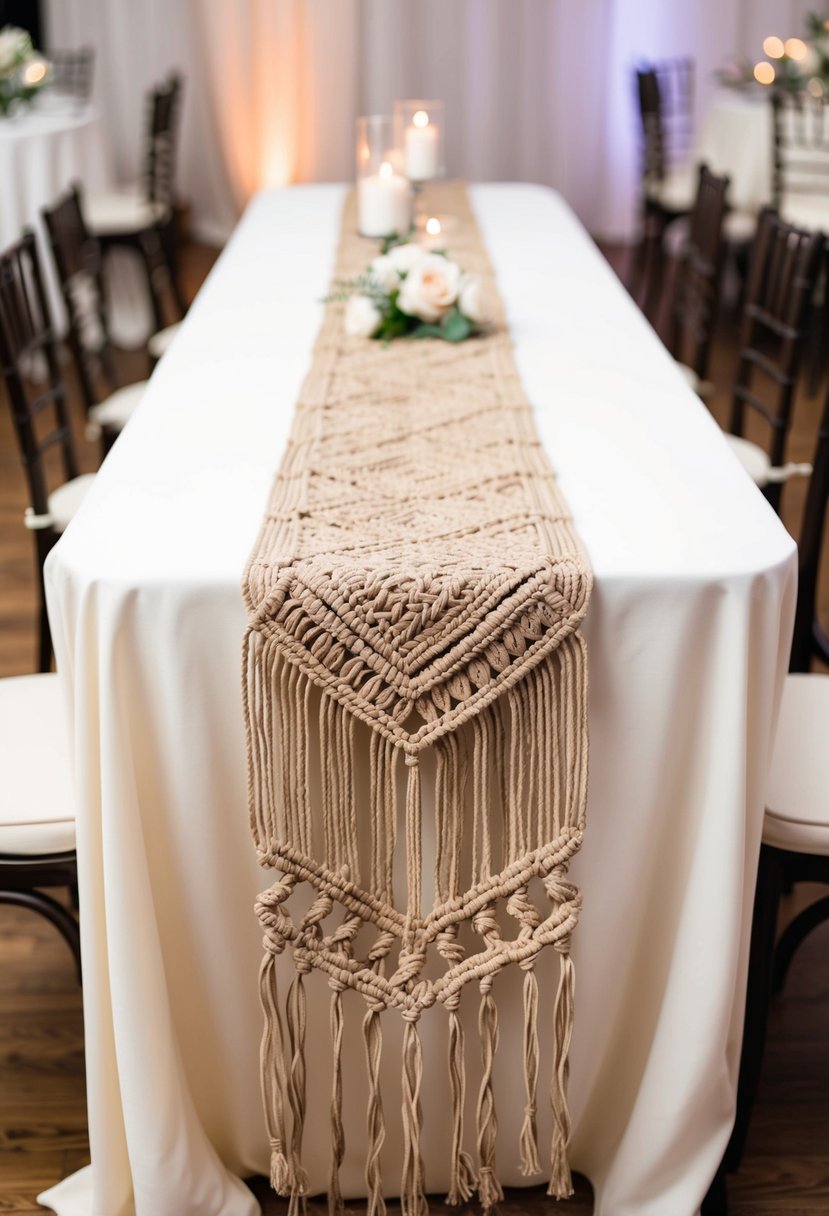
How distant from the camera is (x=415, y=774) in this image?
1223 millimetres

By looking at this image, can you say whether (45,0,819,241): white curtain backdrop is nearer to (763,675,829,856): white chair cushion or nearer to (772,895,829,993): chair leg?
(763,675,829,856): white chair cushion

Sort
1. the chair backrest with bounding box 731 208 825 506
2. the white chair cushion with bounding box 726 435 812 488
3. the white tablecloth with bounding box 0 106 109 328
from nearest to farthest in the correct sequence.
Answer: the chair backrest with bounding box 731 208 825 506 < the white chair cushion with bounding box 726 435 812 488 < the white tablecloth with bounding box 0 106 109 328

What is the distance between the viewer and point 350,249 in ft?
8.54

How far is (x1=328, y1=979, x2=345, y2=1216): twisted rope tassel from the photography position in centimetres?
127

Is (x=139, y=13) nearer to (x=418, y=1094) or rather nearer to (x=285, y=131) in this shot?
(x=285, y=131)

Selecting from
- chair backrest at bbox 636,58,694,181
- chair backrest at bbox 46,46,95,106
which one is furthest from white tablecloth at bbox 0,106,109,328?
chair backrest at bbox 636,58,694,181

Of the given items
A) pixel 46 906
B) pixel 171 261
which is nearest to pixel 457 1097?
pixel 46 906

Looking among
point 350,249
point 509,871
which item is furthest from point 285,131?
point 509,871

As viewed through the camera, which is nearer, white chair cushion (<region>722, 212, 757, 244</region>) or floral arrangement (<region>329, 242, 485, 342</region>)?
floral arrangement (<region>329, 242, 485, 342</region>)

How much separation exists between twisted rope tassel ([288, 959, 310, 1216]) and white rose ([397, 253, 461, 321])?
1.07m

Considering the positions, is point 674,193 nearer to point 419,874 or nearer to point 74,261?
point 74,261

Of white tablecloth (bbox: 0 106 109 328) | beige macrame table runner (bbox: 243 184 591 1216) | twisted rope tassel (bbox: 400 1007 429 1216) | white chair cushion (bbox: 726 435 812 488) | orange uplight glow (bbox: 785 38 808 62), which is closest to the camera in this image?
beige macrame table runner (bbox: 243 184 591 1216)

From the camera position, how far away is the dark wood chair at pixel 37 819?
1.42 metres

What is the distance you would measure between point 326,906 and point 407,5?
5.79m
